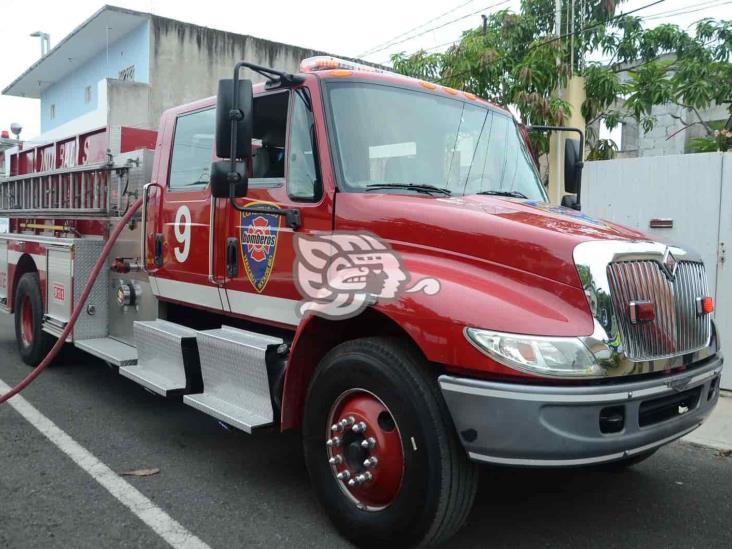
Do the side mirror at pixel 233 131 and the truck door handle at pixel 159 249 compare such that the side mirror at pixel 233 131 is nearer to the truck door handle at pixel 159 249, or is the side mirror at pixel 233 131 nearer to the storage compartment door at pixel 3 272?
the truck door handle at pixel 159 249

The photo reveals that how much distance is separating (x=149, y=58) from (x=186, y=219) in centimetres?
1413

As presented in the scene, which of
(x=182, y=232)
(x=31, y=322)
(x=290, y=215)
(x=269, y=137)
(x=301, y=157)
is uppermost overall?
(x=269, y=137)

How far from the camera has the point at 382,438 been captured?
3.25 metres

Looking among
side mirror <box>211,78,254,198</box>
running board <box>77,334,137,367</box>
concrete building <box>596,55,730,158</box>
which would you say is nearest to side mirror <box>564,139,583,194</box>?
side mirror <box>211,78,254,198</box>

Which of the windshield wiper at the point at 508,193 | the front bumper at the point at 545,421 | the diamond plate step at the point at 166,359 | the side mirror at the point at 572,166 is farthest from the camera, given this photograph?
the side mirror at the point at 572,166

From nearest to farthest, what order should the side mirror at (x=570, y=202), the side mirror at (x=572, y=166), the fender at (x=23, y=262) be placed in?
1. the side mirror at (x=570, y=202)
2. the side mirror at (x=572, y=166)
3. the fender at (x=23, y=262)

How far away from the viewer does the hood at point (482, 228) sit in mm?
3092

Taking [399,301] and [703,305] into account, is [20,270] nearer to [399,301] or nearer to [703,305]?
[399,301]

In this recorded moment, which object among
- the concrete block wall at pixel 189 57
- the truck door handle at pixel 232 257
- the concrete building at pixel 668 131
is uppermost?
the concrete block wall at pixel 189 57

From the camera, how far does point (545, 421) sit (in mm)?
2801

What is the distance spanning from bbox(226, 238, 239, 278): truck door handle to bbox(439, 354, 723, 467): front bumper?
1.91m

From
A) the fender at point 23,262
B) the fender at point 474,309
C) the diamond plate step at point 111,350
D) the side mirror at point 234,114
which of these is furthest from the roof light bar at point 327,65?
the fender at point 23,262

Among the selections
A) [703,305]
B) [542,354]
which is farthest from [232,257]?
[703,305]

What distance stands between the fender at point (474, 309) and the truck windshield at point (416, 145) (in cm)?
65
